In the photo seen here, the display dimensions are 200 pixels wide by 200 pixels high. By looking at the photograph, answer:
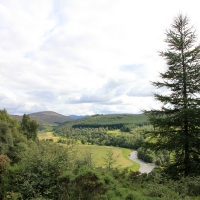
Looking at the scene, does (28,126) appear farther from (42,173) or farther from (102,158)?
(42,173)

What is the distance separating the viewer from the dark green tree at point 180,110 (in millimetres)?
11625

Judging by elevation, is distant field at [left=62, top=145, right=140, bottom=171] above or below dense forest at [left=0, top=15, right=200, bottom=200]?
below

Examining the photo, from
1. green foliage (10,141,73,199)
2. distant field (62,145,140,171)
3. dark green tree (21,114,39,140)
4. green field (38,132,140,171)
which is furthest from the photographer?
dark green tree (21,114,39,140)

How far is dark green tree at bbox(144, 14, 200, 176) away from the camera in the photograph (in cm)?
1162

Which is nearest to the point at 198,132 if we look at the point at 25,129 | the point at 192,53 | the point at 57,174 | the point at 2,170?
the point at 192,53

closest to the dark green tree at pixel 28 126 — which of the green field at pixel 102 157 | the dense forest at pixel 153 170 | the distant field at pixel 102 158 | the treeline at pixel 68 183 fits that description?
the green field at pixel 102 157

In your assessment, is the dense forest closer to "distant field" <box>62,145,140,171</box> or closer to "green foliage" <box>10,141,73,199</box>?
"green foliage" <box>10,141,73,199</box>

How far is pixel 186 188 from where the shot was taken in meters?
7.84

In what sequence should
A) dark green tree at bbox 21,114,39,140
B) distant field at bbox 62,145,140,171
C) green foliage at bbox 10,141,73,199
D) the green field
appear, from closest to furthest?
green foliage at bbox 10,141,73,199 → the green field → distant field at bbox 62,145,140,171 → dark green tree at bbox 21,114,39,140

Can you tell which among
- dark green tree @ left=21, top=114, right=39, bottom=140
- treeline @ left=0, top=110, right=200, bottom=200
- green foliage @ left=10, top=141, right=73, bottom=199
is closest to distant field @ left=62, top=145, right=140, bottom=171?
green foliage @ left=10, top=141, right=73, bottom=199

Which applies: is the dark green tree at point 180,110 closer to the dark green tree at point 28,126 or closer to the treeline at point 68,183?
the treeline at point 68,183

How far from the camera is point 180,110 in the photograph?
12000mm

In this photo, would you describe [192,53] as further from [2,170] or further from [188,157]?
[2,170]

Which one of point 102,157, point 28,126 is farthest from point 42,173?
point 28,126
